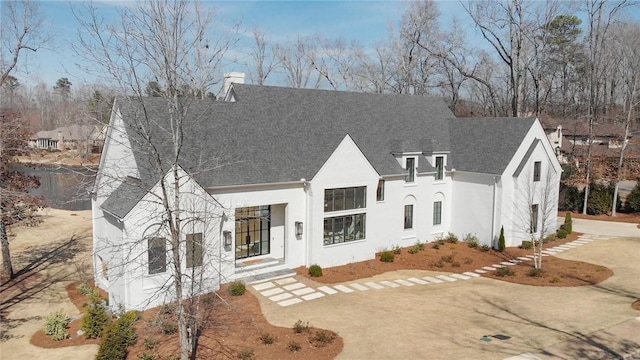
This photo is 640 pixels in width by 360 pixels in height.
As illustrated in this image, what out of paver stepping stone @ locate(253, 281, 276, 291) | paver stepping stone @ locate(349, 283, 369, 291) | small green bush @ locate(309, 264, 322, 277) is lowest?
paver stepping stone @ locate(349, 283, 369, 291)

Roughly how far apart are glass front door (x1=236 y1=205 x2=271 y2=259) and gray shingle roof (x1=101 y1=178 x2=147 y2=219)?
17.0 feet

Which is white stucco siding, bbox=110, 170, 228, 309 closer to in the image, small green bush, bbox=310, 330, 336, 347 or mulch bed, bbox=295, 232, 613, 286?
small green bush, bbox=310, 330, 336, 347

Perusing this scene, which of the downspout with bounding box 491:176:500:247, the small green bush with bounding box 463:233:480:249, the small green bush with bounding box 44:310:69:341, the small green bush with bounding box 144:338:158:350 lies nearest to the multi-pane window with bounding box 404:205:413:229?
the small green bush with bounding box 463:233:480:249

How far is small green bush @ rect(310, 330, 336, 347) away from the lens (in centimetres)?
1485

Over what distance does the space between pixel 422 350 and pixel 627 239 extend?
903 inches

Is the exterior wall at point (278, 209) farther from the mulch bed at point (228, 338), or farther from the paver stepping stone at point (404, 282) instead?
the paver stepping stone at point (404, 282)

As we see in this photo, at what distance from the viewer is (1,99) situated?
68.7 ft

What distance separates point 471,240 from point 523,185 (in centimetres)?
459

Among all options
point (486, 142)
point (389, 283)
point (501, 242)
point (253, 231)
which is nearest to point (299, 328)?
point (389, 283)

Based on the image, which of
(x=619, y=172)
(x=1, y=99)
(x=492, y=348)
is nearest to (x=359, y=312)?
(x=492, y=348)

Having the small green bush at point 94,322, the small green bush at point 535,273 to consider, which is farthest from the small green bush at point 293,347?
the small green bush at point 535,273

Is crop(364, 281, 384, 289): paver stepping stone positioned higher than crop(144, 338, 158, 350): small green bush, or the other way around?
crop(364, 281, 384, 289): paver stepping stone

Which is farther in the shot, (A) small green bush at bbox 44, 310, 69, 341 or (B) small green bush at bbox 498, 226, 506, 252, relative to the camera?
(B) small green bush at bbox 498, 226, 506, 252

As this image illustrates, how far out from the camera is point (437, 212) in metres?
29.5
